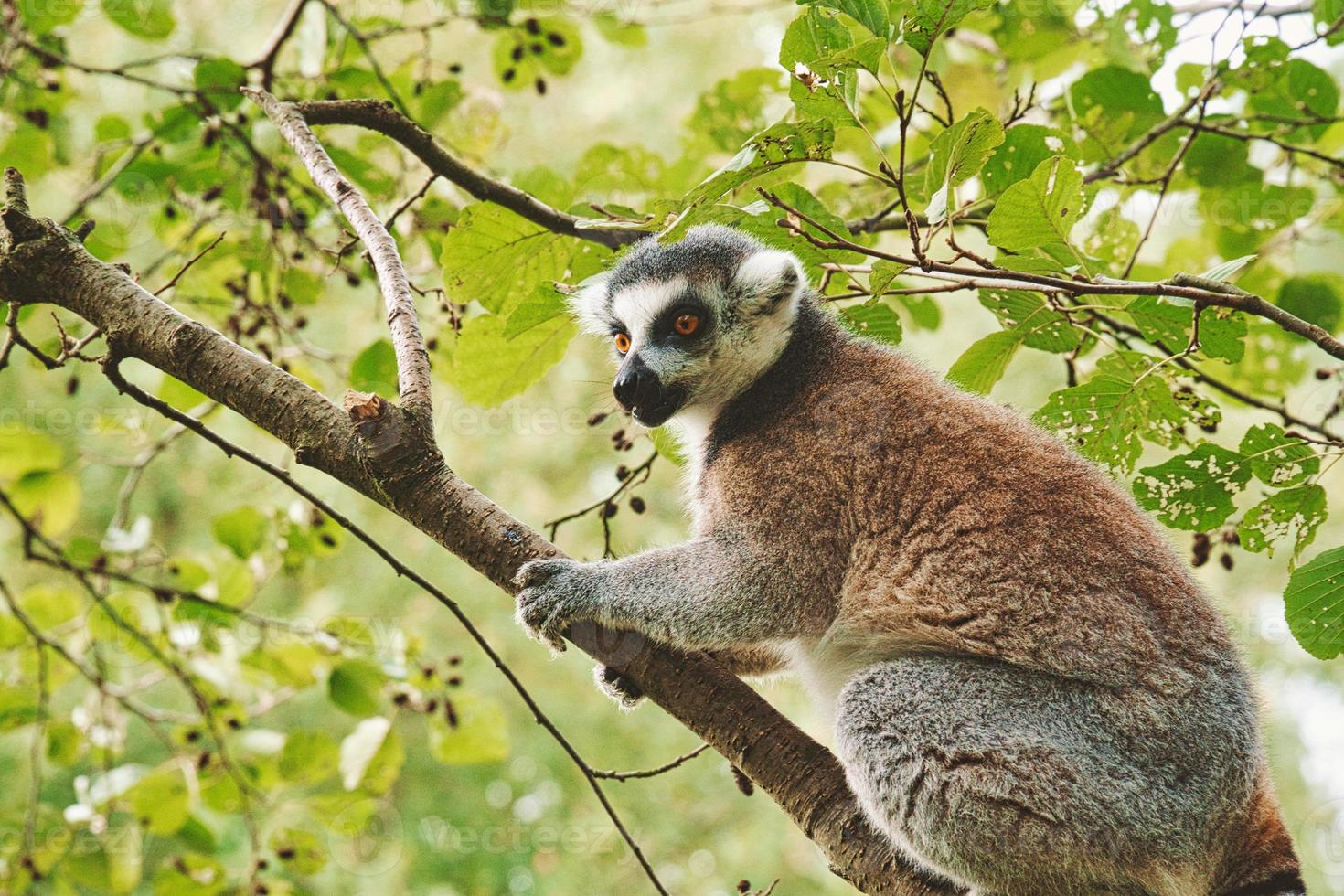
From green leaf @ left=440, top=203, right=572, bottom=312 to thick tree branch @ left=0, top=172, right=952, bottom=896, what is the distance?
95 centimetres

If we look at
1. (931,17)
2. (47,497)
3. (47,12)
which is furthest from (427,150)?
(47,497)

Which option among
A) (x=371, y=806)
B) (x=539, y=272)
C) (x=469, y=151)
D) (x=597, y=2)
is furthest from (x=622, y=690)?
(x=597, y=2)

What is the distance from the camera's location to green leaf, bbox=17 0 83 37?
14.8 feet

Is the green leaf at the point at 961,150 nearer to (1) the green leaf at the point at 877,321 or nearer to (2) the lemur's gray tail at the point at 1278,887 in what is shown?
(1) the green leaf at the point at 877,321

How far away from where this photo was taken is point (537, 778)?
12195mm

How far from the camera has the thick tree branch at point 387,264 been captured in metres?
2.96

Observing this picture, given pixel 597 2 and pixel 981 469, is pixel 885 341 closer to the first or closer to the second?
pixel 981 469

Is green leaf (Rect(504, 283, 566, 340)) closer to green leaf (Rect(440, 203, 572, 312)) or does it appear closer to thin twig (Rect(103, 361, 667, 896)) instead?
green leaf (Rect(440, 203, 572, 312))

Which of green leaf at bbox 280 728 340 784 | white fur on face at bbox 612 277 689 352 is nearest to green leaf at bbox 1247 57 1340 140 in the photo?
white fur on face at bbox 612 277 689 352

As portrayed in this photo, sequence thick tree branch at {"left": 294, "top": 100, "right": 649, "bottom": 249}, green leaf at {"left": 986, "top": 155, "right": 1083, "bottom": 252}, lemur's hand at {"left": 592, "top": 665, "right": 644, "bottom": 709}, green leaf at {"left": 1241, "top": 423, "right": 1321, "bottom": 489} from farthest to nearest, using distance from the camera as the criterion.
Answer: thick tree branch at {"left": 294, "top": 100, "right": 649, "bottom": 249} → lemur's hand at {"left": 592, "top": 665, "right": 644, "bottom": 709} → green leaf at {"left": 1241, "top": 423, "right": 1321, "bottom": 489} → green leaf at {"left": 986, "top": 155, "right": 1083, "bottom": 252}

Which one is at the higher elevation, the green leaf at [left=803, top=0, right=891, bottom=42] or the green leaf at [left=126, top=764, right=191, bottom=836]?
the green leaf at [left=803, top=0, right=891, bottom=42]

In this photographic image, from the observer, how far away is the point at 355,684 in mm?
4523

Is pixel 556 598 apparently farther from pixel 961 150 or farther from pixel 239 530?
pixel 239 530

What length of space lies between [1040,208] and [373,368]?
2682mm
